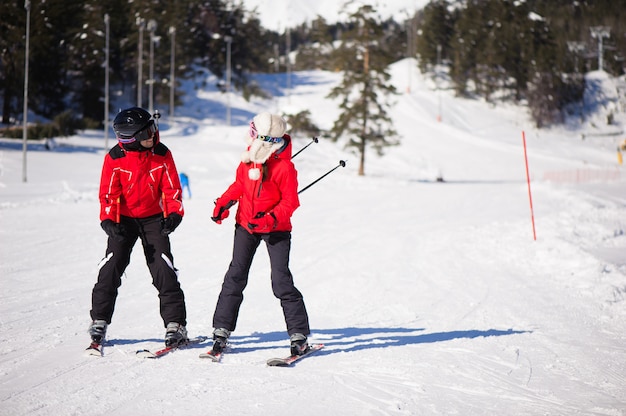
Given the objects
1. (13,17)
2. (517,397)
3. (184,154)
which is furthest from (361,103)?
(517,397)

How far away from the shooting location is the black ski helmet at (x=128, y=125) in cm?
486

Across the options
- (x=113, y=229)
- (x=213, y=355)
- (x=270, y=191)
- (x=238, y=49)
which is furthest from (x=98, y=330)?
(x=238, y=49)

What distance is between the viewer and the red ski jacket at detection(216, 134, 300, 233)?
4863mm

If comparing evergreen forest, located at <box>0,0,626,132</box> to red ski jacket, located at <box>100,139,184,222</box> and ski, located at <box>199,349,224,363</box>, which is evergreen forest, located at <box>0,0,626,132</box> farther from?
ski, located at <box>199,349,224,363</box>

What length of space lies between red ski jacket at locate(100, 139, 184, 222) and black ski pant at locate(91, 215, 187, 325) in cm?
13

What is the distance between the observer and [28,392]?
3994 millimetres

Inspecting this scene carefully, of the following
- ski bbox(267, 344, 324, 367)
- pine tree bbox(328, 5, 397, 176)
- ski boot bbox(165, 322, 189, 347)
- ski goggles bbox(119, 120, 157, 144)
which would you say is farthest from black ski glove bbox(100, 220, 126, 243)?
pine tree bbox(328, 5, 397, 176)

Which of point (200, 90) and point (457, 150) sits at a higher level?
point (200, 90)

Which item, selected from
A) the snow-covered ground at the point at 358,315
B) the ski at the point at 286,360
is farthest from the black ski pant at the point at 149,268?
the ski at the point at 286,360

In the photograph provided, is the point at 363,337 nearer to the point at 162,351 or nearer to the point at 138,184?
the point at 162,351

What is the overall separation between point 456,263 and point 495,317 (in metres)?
3.64

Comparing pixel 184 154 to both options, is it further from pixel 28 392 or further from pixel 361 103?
pixel 28 392

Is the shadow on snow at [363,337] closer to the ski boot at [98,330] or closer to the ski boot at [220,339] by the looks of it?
the ski boot at [220,339]

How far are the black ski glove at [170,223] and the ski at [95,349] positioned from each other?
108 centimetres
